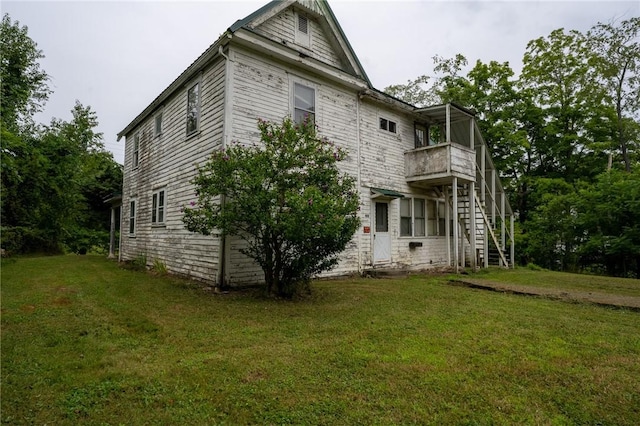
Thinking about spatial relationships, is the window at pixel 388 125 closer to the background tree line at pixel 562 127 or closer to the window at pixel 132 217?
the background tree line at pixel 562 127

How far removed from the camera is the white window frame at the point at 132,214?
14469 mm

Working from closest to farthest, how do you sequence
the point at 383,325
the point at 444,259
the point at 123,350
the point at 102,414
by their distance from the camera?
the point at 102,414, the point at 123,350, the point at 383,325, the point at 444,259

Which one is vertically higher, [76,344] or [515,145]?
[515,145]

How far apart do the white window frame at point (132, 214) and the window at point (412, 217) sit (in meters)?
11.0

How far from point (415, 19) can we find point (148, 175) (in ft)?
43.7

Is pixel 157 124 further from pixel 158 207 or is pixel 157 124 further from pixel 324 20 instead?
pixel 324 20

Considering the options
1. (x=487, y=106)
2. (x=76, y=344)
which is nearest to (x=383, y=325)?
(x=76, y=344)

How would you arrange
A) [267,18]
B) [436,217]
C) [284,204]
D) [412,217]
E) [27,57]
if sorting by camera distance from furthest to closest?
[27,57] → [436,217] → [412,217] → [267,18] → [284,204]

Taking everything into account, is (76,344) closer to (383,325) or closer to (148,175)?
(383,325)

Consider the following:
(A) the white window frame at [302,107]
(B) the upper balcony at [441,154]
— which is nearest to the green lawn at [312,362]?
(A) the white window frame at [302,107]

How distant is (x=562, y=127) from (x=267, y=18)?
19.1 metres

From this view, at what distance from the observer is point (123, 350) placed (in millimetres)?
4090

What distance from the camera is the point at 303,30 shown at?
1084 cm

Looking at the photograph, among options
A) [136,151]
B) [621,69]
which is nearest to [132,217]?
[136,151]
